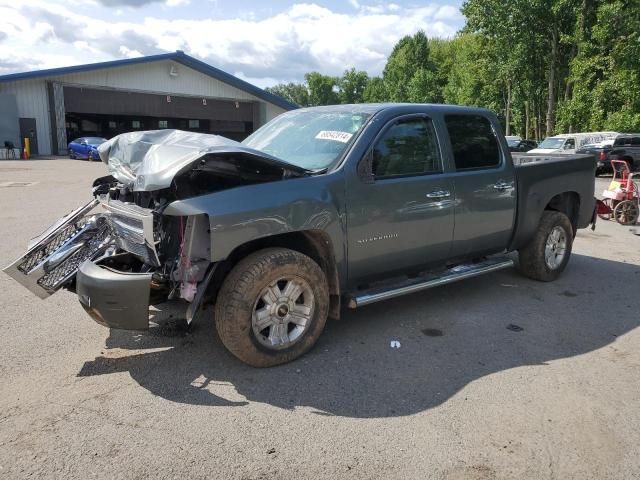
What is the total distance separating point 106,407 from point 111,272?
0.88m

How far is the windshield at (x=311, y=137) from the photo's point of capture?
439 cm

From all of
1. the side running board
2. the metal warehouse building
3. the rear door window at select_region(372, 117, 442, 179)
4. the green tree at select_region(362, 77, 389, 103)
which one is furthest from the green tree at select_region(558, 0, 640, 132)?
the green tree at select_region(362, 77, 389, 103)

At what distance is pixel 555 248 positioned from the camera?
249 inches

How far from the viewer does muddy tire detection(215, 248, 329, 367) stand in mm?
3668

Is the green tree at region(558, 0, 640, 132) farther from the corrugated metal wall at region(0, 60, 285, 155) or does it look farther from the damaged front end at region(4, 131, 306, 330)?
the damaged front end at region(4, 131, 306, 330)

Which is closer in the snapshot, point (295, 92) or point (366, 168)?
point (366, 168)

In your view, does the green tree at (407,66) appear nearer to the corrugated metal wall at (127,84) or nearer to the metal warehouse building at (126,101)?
the metal warehouse building at (126,101)

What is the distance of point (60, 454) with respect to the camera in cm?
285

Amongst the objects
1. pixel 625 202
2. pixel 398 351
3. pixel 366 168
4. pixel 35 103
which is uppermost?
pixel 35 103

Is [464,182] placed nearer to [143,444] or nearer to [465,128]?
[465,128]

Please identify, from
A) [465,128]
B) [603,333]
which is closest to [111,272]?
[465,128]

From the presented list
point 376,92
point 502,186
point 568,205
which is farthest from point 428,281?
point 376,92

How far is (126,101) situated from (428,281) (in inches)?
1388

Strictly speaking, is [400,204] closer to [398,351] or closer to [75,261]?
[398,351]
